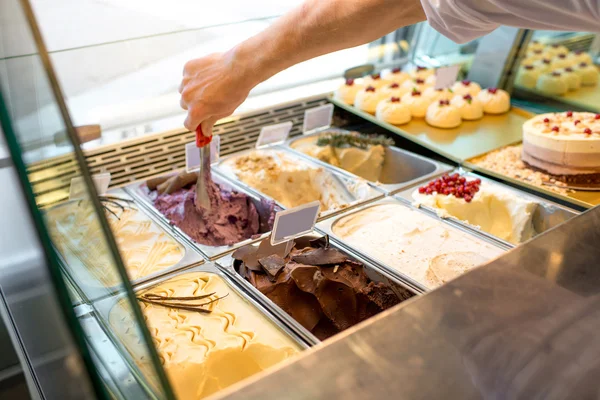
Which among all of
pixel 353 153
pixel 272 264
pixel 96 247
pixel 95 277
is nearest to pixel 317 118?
pixel 353 153

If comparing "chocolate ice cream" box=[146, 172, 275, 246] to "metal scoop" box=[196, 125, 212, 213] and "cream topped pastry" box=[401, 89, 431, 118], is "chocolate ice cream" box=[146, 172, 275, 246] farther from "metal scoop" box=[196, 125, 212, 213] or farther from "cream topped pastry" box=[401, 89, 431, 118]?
"cream topped pastry" box=[401, 89, 431, 118]

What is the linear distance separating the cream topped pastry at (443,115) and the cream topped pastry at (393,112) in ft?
0.39

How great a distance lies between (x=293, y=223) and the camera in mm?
1583

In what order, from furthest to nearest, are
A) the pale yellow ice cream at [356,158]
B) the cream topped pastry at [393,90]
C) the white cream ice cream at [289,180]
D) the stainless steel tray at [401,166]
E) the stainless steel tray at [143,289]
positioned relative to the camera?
the cream topped pastry at [393,90]
the pale yellow ice cream at [356,158]
the stainless steel tray at [401,166]
the white cream ice cream at [289,180]
the stainless steel tray at [143,289]

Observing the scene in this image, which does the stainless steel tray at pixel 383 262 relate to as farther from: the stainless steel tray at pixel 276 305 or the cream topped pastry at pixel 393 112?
the cream topped pastry at pixel 393 112

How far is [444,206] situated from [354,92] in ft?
3.42

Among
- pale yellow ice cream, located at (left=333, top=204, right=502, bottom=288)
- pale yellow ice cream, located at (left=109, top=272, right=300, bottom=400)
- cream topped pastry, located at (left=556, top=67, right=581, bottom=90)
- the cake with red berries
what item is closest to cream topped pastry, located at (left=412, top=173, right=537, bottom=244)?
pale yellow ice cream, located at (left=333, top=204, right=502, bottom=288)

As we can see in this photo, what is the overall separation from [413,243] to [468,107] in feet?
4.23

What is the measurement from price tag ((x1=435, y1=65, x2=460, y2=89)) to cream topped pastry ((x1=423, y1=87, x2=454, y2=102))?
0.04 metres

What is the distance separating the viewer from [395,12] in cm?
125

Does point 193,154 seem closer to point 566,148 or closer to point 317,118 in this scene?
point 317,118

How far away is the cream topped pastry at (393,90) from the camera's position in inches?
115

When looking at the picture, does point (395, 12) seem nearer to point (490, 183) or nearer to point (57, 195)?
point (57, 195)

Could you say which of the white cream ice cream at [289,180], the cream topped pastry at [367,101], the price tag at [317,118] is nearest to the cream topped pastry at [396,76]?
the cream topped pastry at [367,101]
